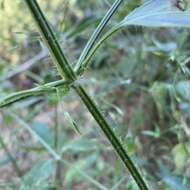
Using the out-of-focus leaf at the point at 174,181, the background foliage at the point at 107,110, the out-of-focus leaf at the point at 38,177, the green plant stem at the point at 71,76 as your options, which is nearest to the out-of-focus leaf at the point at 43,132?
the background foliage at the point at 107,110

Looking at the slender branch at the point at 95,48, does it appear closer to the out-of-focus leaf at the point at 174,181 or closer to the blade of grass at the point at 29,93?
the blade of grass at the point at 29,93

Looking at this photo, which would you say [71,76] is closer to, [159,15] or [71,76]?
[71,76]

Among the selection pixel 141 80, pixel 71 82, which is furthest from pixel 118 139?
pixel 141 80

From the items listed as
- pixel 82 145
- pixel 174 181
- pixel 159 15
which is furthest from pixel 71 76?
pixel 82 145

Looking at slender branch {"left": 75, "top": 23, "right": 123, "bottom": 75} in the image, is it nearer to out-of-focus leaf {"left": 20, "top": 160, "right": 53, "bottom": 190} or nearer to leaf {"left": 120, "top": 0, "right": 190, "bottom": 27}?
leaf {"left": 120, "top": 0, "right": 190, "bottom": 27}

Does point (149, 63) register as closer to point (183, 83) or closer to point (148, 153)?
point (148, 153)

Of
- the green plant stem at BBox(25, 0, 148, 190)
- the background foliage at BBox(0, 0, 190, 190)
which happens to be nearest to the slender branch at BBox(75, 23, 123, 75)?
the green plant stem at BBox(25, 0, 148, 190)

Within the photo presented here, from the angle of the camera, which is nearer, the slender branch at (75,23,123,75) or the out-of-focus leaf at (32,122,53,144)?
the slender branch at (75,23,123,75)

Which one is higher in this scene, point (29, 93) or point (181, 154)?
point (29, 93)
